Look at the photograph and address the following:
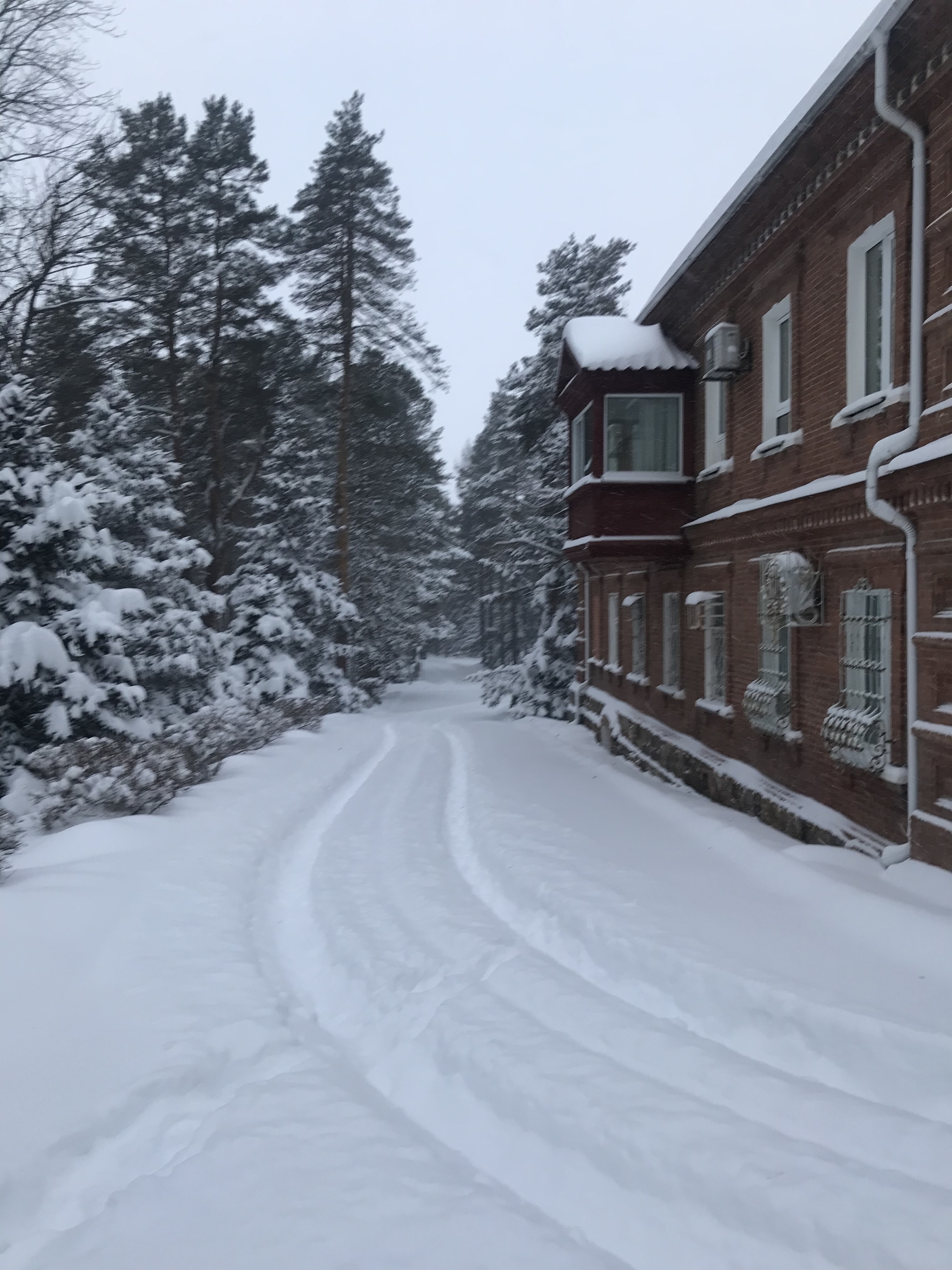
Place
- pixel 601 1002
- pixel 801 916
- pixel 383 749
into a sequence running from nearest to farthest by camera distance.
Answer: pixel 601 1002 → pixel 801 916 → pixel 383 749

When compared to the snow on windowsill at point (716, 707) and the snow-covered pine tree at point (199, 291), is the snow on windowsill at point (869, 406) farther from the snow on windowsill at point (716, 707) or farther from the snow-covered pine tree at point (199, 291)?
the snow-covered pine tree at point (199, 291)

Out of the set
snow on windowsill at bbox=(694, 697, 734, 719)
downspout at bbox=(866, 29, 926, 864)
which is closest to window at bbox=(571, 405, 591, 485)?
snow on windowsill at bbox=(694, 697, 734, 719)

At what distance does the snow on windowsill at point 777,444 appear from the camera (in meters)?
9.67

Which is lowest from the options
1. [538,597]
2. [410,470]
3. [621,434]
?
[538,597]

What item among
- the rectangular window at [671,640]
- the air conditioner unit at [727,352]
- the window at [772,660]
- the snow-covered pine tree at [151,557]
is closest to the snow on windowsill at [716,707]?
the window at [772,660]

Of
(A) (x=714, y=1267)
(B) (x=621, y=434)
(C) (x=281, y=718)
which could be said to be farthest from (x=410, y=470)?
(A) (x=714, y=1267)

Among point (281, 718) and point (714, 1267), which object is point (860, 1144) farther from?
point (281, 718)

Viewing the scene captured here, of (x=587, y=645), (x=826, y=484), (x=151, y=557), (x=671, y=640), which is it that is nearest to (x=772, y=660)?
(x=826, y=484)

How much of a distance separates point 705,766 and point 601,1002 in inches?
311

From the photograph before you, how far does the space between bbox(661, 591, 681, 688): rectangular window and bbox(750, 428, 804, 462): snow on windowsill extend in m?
4.19

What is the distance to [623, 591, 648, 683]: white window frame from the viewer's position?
16.4m

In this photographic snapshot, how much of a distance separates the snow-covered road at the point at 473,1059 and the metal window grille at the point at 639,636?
8213mm

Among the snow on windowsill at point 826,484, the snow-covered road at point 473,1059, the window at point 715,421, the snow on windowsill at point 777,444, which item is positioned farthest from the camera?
the window at point 715,421

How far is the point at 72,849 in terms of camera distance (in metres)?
7.72
